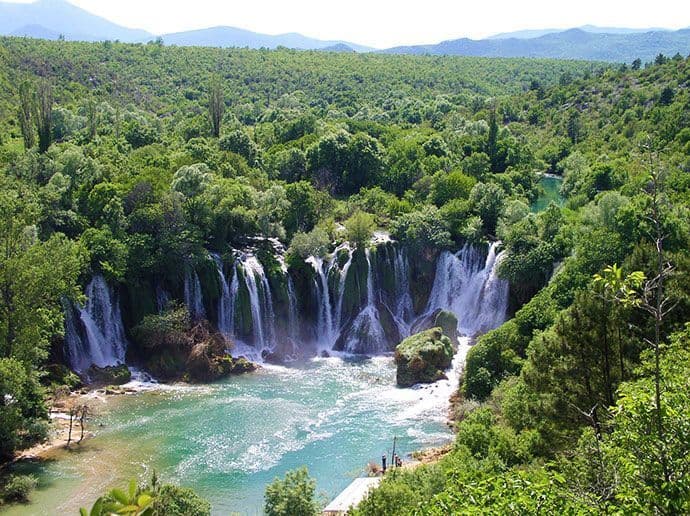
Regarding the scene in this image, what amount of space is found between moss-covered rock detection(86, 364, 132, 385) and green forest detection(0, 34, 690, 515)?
1469 mm

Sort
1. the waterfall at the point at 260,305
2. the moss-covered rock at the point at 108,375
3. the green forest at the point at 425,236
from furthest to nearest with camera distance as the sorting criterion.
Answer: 1. the waterfall at the point at 260,305
2. the moss-covered rock at the point at 108,375
3. the green forest at the point at 425,236

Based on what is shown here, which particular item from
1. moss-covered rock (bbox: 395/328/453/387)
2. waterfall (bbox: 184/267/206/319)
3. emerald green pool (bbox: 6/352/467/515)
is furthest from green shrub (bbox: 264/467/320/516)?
waterfall (bbox: 184/267/206/319)

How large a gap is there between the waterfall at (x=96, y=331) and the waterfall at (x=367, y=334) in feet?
46.6

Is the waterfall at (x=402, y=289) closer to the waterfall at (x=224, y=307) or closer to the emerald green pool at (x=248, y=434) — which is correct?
the emerald green pool at (x=248, y=434)

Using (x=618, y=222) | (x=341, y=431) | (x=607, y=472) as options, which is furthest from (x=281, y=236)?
(x=607, y=472)

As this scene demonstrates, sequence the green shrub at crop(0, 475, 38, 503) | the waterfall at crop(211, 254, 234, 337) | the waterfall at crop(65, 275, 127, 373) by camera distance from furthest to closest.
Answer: the waterfall at crop(211, 254, 234, 337), the waterfall at crop(65, 275, 127, 373), the green shrub at crop(0, 475, 38, 503)

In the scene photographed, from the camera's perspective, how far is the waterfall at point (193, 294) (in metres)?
42.0

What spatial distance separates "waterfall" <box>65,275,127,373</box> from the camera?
38406mm

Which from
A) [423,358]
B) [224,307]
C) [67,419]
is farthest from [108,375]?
[423,358]

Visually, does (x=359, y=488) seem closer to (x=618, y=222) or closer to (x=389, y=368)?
(x=389, y=368)

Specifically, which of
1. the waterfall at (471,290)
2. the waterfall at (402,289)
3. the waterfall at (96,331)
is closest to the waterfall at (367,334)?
the waterfall at (402,289)

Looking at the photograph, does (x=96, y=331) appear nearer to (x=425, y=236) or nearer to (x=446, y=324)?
(x=446, y=324)

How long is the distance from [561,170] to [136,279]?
197 ft

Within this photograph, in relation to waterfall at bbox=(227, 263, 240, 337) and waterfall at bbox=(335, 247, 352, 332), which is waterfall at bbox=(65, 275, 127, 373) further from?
waterfall at bbox=(335, 247, 352, 332)
